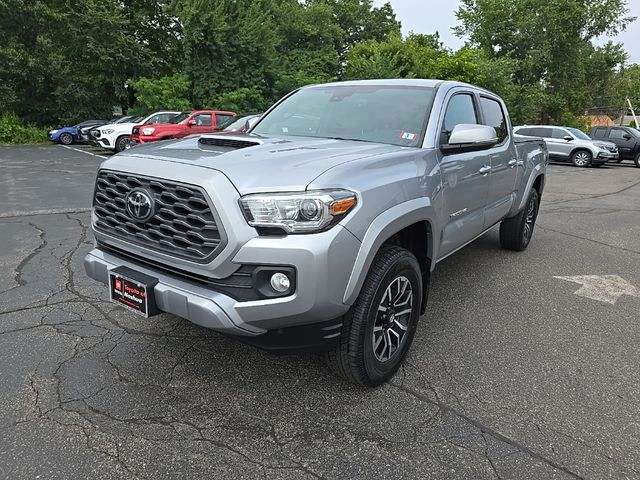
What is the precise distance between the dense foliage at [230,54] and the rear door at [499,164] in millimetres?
20219

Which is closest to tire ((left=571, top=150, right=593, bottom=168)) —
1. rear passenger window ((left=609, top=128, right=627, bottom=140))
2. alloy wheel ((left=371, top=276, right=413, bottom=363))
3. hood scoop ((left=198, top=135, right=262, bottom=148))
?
rear passenger window ((left=609, top=128, right=627, bottom=140))

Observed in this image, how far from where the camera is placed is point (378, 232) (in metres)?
2.54

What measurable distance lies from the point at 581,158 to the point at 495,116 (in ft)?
57.7

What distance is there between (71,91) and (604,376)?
29684 millimetres

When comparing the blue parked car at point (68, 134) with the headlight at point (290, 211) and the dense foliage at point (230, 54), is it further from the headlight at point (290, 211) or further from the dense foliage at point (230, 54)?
the headlight at point (290, 211)

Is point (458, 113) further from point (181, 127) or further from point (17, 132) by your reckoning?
point (17, 132)

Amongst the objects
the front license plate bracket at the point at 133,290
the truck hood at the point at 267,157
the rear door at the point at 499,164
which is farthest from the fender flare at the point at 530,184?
the front license plate bracket at the point at 133,290

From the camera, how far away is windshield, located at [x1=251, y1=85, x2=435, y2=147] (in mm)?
3502

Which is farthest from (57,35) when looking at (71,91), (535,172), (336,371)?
(336,371)

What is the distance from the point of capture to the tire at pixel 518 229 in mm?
5778

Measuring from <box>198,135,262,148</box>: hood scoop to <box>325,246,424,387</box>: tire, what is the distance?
104cm

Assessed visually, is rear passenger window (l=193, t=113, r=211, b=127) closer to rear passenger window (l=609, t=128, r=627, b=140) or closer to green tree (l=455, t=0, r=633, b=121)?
rear passenger window (l=609, t=128, r=627, b=140)

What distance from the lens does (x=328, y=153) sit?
2.84m

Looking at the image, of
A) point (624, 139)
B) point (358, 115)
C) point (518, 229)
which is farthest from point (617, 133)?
point (358, 115)
